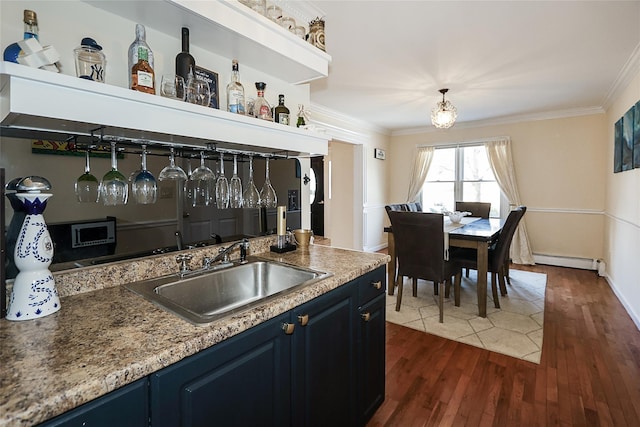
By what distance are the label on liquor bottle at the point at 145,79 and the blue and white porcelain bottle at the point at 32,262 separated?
1.49 ft

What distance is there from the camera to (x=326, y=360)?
127 cm

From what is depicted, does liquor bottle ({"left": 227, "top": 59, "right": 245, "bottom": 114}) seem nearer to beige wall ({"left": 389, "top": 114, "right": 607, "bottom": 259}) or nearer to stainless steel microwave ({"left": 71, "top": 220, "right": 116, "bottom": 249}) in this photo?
stainless steel microwave ({"left": 71, "top": 220, "right": 116, "bottom": 249})

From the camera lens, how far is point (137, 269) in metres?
1.30

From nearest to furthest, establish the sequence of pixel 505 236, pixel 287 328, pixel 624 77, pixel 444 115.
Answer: pixel 287 328, pixel 505 236, pixel 624 77, pixel 444 115

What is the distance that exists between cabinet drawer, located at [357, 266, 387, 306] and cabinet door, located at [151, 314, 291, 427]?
522mm

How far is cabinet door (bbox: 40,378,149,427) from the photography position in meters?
0.61

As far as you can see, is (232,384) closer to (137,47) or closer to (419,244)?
(137,47)

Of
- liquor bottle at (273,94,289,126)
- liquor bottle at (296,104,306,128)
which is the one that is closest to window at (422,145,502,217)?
liquor bottle at (296,104,306,128)

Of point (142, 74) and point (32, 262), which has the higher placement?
point (142, 74)

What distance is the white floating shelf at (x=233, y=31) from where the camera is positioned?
1.14 metres

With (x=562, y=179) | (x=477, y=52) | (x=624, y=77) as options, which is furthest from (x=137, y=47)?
(x=562, y=179)

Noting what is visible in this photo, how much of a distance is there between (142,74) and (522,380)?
268 cm

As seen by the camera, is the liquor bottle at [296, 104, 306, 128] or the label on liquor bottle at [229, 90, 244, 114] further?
the liquor bottle at [296, 104, 306, 128]

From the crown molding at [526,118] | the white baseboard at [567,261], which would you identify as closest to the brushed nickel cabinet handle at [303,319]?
the white baseboard at [567,261]
